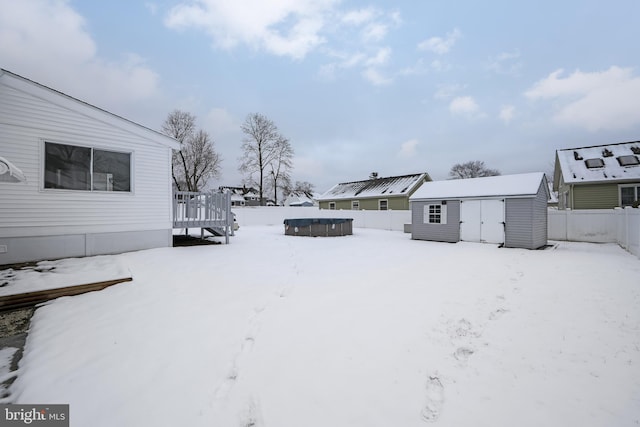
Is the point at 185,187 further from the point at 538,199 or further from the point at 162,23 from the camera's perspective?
the point at 538,199

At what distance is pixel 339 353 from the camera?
117 inches

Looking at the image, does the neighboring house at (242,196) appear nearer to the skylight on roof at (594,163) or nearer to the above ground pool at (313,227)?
the above ground pool at (313,227)

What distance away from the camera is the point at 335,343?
3176 millimetres

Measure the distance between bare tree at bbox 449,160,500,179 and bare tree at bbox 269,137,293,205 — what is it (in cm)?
→ 3086

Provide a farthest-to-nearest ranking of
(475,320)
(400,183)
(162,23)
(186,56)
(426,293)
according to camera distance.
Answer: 1. (400,183)
2. (186,56)
3. (162,23)
4. (426,293)
5. (475,320)

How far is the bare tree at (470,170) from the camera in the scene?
45.2 meters

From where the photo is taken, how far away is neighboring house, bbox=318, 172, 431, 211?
2345 cm

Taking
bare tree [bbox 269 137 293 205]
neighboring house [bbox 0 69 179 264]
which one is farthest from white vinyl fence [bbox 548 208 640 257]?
bare tree [bbox 269 137 293 205]

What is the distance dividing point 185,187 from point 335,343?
3168cm

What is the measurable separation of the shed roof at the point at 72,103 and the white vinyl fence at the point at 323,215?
14238 mm

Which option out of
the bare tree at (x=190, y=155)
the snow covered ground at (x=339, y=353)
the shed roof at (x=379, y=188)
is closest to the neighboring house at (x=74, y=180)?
the snow covered ground at (x=339, y=353)

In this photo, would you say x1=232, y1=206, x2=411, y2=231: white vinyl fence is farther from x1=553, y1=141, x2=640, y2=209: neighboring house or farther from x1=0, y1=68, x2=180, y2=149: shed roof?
x1=0, y1=68, x2=180, y2=149: shed roof

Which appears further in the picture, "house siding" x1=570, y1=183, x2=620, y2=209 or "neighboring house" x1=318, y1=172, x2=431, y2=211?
"neighboring house" x1=318, y1=172, x2=431, y2=211

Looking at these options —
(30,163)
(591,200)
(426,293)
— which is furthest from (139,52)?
(591,200)
